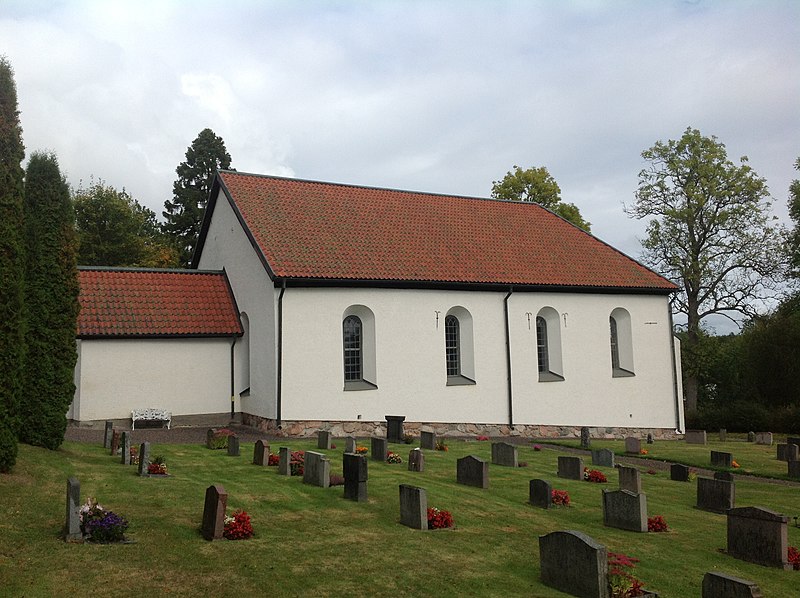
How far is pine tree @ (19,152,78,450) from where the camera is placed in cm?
1413

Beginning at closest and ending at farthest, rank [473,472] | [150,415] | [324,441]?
[473,472] → [324,441] → [150,415]

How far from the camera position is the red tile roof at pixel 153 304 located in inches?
850

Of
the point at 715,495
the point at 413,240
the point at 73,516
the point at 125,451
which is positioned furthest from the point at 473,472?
the point at 413,240

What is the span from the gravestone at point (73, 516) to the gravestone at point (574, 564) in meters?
5.89

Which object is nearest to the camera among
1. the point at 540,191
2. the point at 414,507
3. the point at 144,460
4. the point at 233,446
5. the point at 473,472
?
the point at 414,507

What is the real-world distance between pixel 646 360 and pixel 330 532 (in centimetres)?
2023

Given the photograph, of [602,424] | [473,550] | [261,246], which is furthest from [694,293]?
[473,550]

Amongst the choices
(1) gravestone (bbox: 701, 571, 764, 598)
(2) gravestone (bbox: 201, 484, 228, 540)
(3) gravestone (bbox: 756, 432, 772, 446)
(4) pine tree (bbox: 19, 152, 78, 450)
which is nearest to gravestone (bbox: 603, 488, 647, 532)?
(1) gravestone (bbox: 701, 571, 764, 598)

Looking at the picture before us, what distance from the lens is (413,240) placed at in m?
25.1

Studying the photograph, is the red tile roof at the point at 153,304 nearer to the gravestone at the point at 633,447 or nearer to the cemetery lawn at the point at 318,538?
the cemetery lawn at the point at 318,538

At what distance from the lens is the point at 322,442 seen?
58.4ft

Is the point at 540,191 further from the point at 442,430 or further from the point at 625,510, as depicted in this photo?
the point at 625,510

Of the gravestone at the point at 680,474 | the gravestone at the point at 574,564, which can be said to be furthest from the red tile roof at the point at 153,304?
the gravestone at the point at 574,564

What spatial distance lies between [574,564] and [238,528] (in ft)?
14.7
